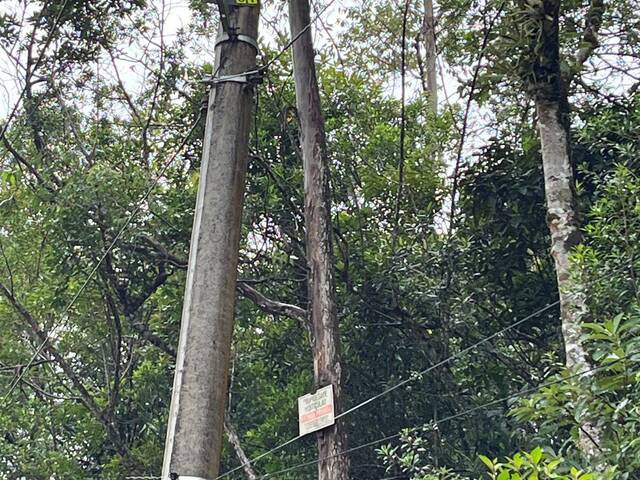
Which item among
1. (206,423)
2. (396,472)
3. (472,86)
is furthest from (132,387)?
(206,423)

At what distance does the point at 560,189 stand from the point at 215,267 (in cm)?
296

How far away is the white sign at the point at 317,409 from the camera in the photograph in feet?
18.7

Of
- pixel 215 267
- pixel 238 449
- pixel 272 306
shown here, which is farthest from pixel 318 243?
pixel 215 267

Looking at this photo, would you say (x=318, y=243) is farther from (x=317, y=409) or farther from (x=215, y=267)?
(x=215, y=267)

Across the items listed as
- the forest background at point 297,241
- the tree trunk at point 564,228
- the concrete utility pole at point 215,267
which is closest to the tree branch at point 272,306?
the forest background at point 297,241

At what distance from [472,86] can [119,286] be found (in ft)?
13.0

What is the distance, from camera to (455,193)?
756 cm

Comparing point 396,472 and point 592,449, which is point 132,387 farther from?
point 592,449

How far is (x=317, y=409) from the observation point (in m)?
5.82

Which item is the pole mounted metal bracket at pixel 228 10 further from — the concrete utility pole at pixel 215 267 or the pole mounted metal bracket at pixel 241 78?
the pole mounted metal bracket at pixel 241 78

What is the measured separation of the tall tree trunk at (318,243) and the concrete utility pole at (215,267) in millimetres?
2876

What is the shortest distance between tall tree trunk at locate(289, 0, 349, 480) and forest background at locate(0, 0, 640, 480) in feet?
1.30

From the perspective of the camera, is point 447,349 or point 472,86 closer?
point 472,86

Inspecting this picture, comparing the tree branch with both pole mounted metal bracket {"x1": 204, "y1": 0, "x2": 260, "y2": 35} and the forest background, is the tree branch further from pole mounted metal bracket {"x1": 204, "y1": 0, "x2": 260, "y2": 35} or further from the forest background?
pole mounted metal bracket {"x1": 204, "y1": 0, "x2": 260, "y2": 35}
